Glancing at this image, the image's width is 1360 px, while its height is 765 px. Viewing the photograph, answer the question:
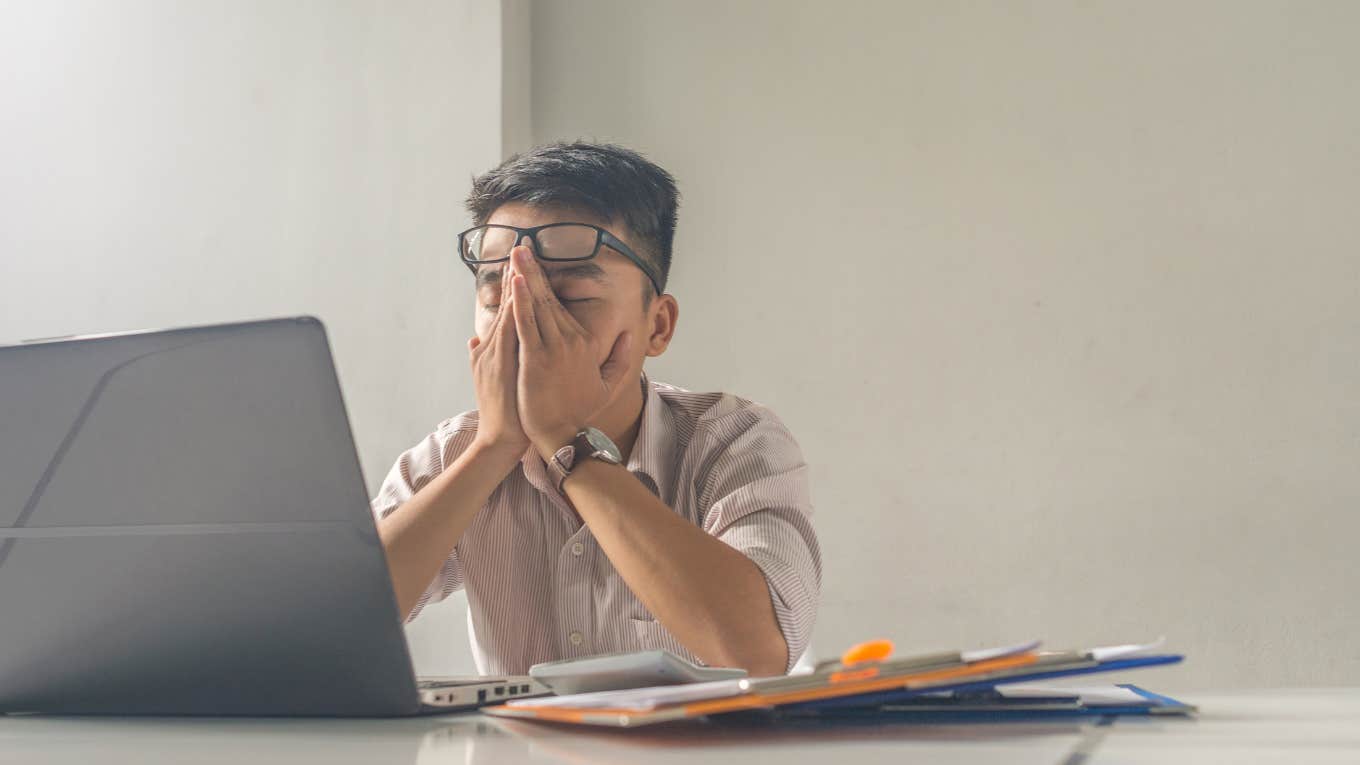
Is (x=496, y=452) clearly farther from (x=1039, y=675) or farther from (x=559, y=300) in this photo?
(x=1039, y=675)

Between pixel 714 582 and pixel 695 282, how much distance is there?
50.9 inches

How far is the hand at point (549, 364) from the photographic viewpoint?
1.26 m

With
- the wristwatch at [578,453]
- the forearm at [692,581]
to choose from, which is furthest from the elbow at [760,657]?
the wristwatch at [578,453]

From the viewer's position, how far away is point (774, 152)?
232cm

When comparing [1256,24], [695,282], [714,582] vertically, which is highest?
[1256,24]

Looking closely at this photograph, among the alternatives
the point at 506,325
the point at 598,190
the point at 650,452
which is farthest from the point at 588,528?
the point at 598,190

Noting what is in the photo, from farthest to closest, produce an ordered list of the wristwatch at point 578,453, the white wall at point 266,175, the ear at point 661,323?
the white wall at point 266,175 < the ear at point 661,323 < the wristwatch at point 578,453

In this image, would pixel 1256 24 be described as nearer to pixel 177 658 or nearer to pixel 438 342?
pixel 438 342

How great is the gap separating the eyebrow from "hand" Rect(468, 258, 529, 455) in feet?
0.11

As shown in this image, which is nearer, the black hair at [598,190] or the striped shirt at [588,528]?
the striped shirt at [588,528]

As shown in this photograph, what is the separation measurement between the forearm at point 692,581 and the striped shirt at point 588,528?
12 centimetres

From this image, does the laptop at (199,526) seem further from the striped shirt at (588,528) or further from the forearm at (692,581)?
the striped shirt at (588,528)

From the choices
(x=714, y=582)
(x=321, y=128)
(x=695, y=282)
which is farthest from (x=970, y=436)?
(x=321, y=128)

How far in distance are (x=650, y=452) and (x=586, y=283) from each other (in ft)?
0.75
